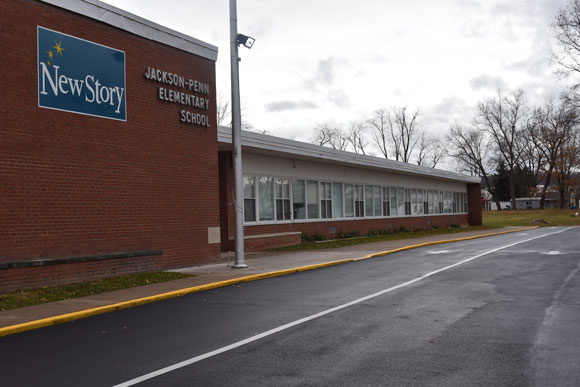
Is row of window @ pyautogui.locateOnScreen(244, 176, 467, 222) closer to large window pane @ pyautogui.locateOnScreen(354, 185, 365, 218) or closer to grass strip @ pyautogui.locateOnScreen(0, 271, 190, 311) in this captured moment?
large window pane @ pyautogui.locateOnScreen(354, 185, 365, 218)

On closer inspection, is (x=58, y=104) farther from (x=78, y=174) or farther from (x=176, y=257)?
(x=176, y=257)

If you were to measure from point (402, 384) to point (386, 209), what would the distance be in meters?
32.5

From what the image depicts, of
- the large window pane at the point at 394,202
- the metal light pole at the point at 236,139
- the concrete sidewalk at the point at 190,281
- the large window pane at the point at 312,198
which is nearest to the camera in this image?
the concrete sidewalk at the point at 190,281

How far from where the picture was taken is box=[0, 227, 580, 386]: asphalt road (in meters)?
5.91

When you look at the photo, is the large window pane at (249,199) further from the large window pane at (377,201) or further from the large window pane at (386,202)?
the large window pane at (386,202)

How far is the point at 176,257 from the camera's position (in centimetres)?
1633

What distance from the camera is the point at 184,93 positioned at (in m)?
16.7

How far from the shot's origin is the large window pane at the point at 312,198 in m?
29.0

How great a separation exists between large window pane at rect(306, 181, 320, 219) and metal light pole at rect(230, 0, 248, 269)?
42.3 feet

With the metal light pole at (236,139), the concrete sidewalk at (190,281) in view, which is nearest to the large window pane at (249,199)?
the concrete sidewalk at (190,281)

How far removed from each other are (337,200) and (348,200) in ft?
4.53

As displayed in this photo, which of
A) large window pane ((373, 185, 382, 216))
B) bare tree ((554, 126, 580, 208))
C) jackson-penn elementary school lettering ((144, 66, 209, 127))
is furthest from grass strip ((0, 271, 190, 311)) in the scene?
bare tree ((554, 126, 580, 208))

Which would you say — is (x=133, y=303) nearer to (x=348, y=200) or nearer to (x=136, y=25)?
(x=136, y=25)

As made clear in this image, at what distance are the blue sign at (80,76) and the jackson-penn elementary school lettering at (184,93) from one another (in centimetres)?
120
